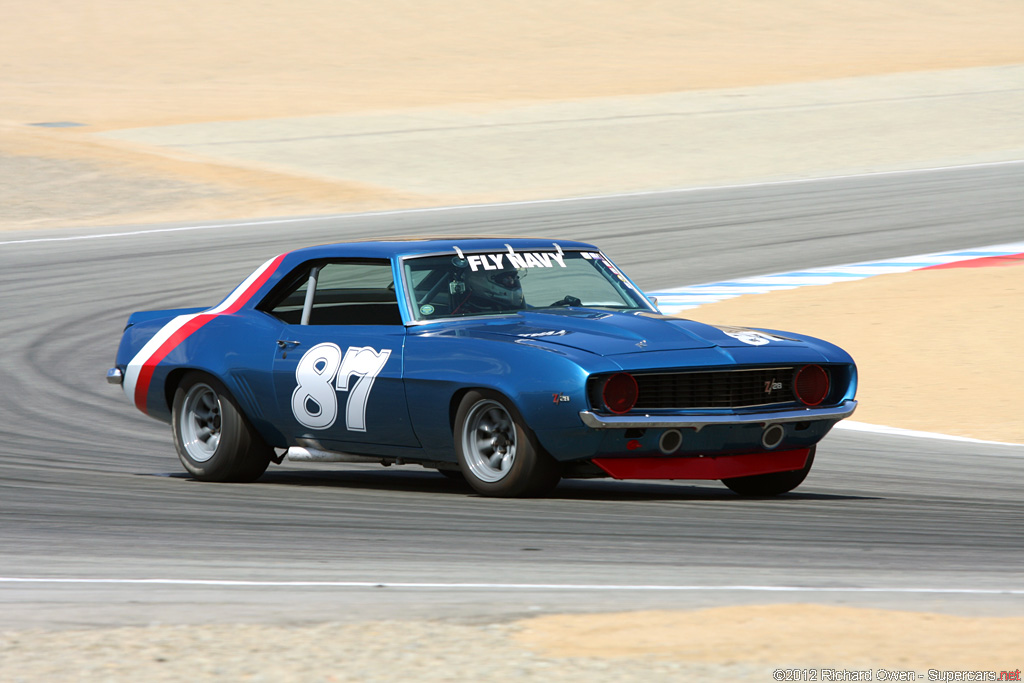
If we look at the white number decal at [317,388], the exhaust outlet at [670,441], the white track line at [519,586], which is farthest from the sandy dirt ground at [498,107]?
the white number decal at [317,388]

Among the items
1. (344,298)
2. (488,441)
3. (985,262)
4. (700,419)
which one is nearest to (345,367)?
(344,298)

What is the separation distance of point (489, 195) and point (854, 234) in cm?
904

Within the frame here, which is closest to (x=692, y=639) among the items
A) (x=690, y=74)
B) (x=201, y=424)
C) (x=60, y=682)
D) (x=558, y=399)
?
(x=60, y=682)

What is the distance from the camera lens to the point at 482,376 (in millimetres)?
7551

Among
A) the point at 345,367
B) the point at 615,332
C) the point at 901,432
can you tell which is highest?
the point at 615,332

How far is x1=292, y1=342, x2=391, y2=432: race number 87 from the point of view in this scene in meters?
8.12

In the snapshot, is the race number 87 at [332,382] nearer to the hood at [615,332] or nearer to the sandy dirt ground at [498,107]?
the hood at [615,332]

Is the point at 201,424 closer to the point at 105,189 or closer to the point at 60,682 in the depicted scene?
the point at 60,682

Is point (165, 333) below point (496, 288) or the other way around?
below

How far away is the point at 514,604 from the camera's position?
5406 mm

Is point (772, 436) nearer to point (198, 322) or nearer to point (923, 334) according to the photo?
point (198, 322)

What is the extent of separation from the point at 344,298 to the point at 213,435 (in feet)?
3.62

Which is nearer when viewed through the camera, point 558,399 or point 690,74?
point 558,399

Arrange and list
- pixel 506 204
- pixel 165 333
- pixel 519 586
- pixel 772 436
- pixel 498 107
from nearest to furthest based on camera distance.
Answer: pixel 519 586 → pixel 772 436 → pixel 165 333 → pixel 506 204 → pixel 498 107
